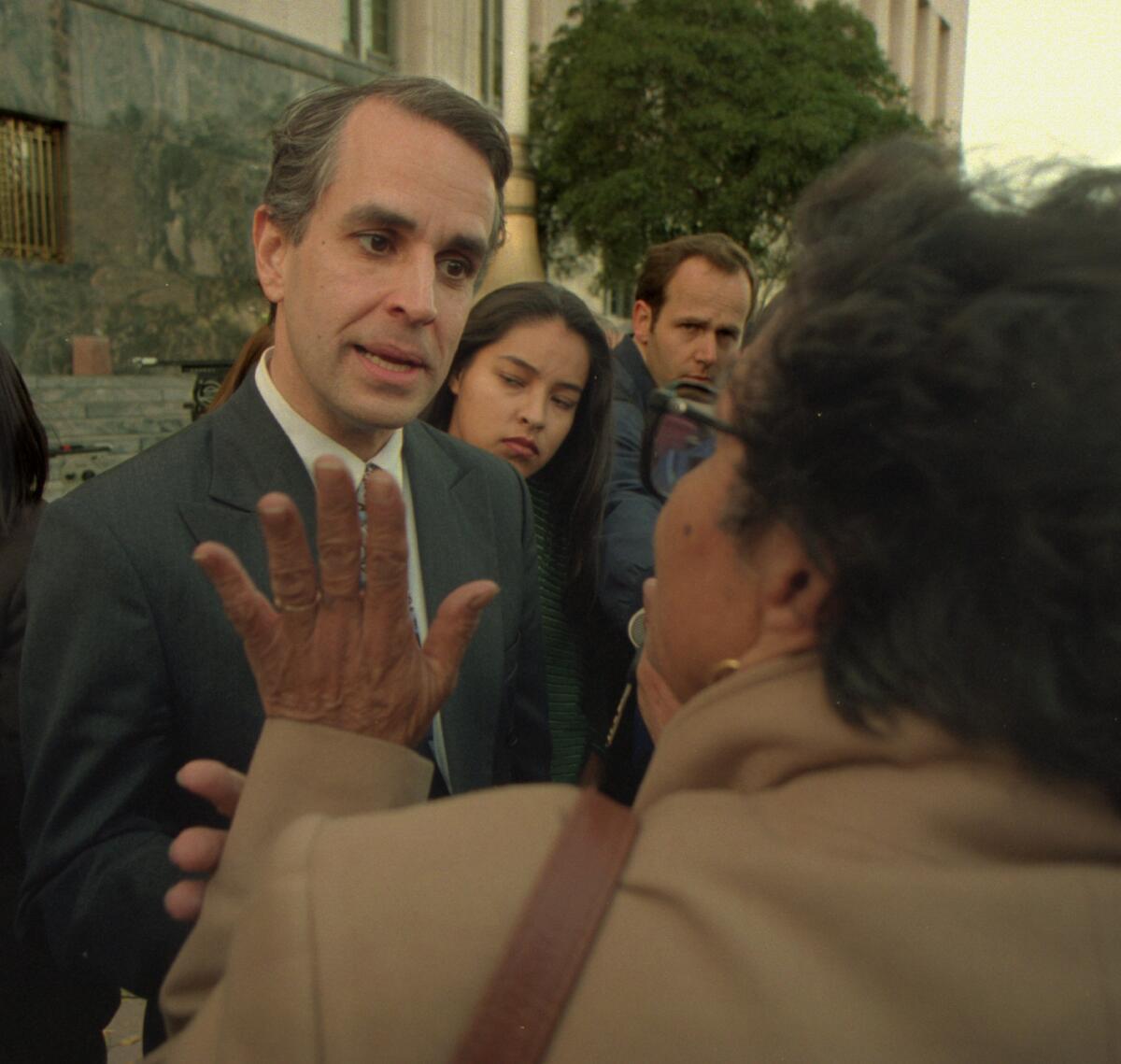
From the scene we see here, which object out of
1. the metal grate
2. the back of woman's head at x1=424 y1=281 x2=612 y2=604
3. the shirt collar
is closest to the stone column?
the metal grate

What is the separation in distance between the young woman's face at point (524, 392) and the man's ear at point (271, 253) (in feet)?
3.17

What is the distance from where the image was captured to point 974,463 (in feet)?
2.83

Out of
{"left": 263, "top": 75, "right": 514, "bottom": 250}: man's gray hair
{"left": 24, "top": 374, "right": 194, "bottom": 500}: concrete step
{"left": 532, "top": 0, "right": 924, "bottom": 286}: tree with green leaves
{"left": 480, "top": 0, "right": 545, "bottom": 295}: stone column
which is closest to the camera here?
{"left": 263, "top": 75, "right": 514, "bottom": 250}: man's gray hair

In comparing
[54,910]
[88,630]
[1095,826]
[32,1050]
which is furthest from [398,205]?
[32,1050]

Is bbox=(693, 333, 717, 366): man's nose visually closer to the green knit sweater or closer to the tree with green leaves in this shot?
the green knit sweater

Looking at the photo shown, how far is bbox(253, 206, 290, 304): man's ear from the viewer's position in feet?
6.81

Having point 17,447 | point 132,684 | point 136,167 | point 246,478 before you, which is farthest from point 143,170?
point 132,684

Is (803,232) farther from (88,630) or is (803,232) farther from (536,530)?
(536,530)

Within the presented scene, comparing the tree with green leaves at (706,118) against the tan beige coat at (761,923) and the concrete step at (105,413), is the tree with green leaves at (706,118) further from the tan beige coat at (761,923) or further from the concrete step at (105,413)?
the tan beige coat at (761,923)

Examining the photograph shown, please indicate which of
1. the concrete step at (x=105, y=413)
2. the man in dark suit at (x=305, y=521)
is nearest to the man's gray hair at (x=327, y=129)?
the man in dark suit at (x=305, y=521)

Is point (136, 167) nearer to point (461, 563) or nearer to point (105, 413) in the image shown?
point (105, 413)

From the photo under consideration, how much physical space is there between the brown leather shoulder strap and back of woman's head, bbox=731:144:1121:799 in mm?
236

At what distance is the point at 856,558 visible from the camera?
92 cm

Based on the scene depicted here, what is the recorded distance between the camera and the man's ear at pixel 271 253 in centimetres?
208
